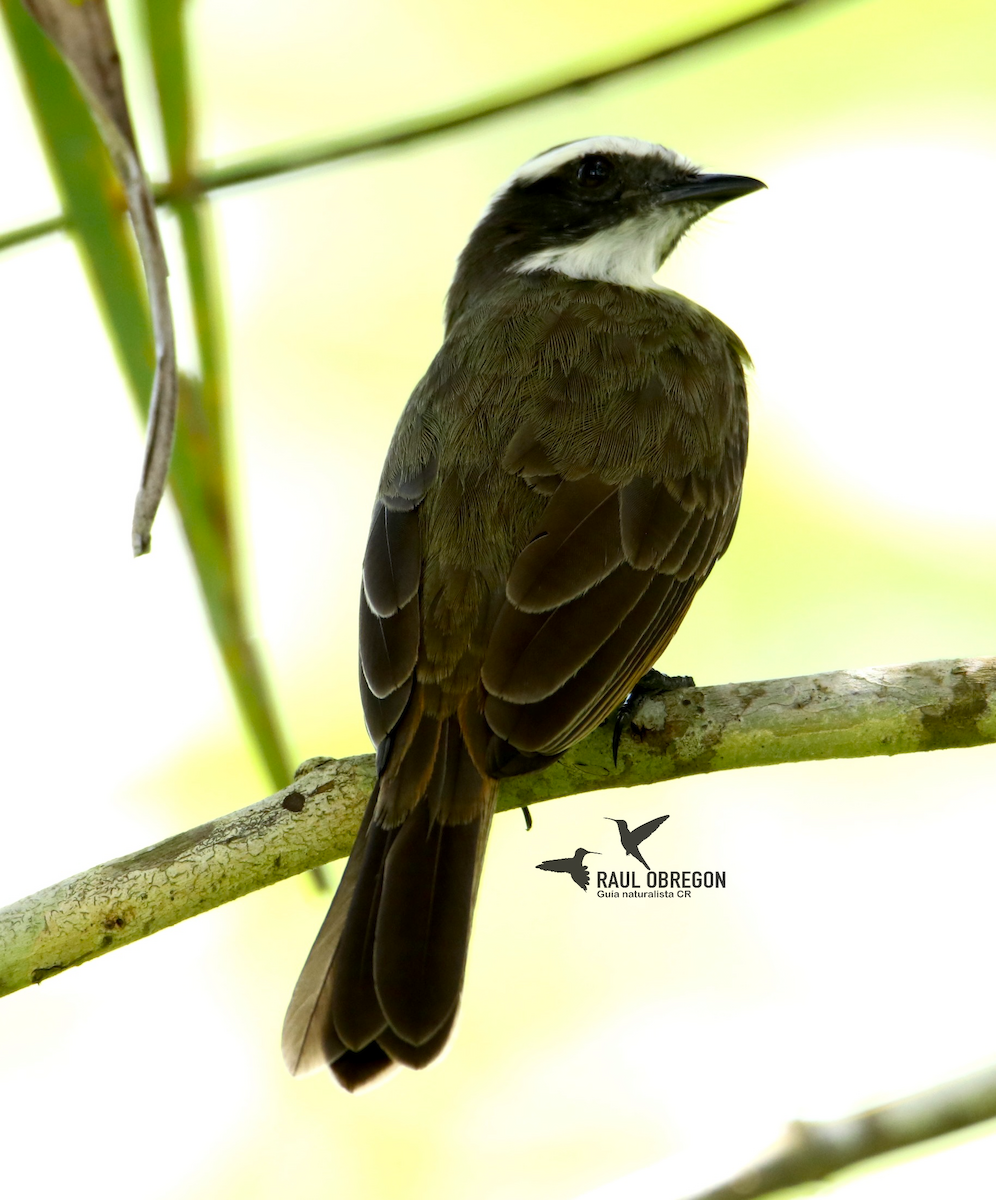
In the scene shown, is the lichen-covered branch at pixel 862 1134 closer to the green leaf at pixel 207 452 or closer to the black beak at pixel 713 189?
the green leaf at pixel 207 452

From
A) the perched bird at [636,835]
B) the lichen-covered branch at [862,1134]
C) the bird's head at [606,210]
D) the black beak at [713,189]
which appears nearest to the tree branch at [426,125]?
the lichen-covered branch at [862,1134]

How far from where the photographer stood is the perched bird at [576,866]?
499 centimetres

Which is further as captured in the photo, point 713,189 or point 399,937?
point 713,189

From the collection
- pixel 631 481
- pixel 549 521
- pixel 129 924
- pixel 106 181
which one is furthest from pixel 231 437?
pixel 631 481

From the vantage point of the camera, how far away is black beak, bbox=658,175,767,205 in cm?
496

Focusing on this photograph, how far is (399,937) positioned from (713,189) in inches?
119

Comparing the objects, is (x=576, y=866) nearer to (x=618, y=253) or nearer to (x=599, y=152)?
(x=618, y=253)

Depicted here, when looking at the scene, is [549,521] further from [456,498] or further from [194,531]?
[194,531]

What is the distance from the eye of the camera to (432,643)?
3541mm

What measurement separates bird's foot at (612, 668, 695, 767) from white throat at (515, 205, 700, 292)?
Result: 1.66m

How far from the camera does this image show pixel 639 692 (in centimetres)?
364

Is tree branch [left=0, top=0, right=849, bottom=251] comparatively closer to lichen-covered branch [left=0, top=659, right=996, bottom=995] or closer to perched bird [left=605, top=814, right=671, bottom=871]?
lichen-covered branch [left=0, top=659, right=996, bottom=995]

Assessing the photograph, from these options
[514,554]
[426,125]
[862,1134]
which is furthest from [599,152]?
[862,1134]

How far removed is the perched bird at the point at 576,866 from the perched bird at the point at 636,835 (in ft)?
0.44
